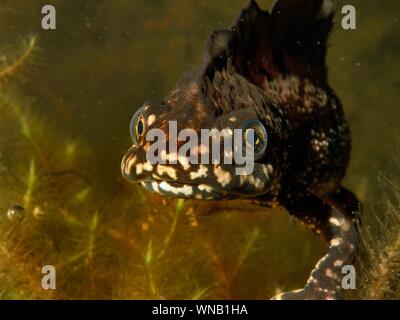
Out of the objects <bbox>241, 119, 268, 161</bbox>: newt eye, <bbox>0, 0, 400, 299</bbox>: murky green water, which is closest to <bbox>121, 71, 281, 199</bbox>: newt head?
<bbox>241, 119, 268, 161</bbox>: newt eye

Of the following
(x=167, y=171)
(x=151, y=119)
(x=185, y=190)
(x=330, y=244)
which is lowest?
(x=330, y=244)

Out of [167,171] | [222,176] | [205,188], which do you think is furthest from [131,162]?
[222,176]

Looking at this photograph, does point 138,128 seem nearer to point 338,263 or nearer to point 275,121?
point 275,121

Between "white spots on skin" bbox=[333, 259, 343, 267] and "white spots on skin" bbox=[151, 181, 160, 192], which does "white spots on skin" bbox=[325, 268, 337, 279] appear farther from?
"white spots on skin" bbox=[151, 181, 160, 192]

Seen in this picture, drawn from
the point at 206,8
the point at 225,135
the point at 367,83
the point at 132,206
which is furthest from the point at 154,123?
the point at 367,83

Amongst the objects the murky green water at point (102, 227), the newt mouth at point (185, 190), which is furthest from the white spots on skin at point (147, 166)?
the murky green water at point (102, 227)
